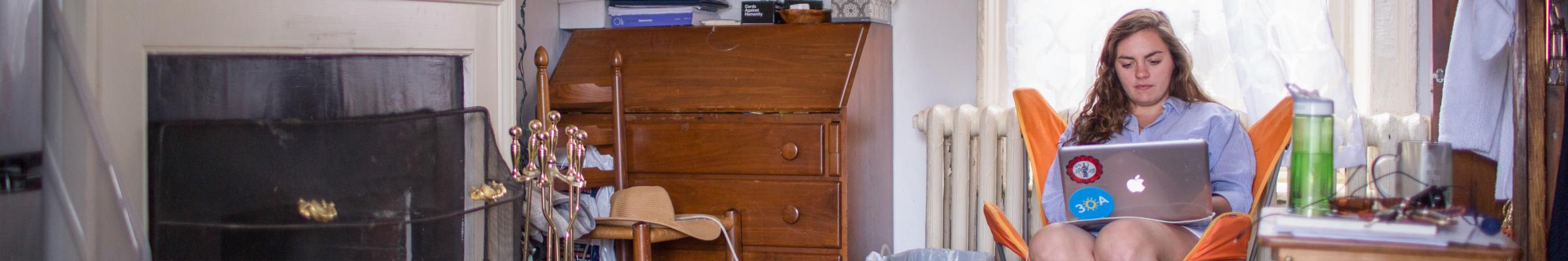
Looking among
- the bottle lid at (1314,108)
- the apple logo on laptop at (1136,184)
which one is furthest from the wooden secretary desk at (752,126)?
the bottle lid at (1314,108)

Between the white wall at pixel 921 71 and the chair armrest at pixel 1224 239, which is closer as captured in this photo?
the chair armrest at pixel 1224 239

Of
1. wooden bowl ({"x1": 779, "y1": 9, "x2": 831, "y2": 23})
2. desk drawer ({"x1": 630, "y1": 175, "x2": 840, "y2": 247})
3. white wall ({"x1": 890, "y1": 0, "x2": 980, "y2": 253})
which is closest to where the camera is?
desk drawer ({"x1": 630, "y1": 175, "x2": 840, "y2": 247})

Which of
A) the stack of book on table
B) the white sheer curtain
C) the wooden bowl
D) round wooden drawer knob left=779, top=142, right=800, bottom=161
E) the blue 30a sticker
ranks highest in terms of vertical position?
the wooden bowl

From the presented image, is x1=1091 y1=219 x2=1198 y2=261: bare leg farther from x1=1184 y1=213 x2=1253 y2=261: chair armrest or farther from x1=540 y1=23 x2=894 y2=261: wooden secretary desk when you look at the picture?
x1=540 y1=23 x2=894 y2=261: wooden secretary desk

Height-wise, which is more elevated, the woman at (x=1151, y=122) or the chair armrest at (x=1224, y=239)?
the woman at (x=1151, y=122)

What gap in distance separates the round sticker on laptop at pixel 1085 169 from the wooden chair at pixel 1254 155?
14 cm

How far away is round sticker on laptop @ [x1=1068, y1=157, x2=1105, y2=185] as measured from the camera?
2.02 m

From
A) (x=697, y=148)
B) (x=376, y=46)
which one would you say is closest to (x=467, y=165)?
(x=376, y=46)

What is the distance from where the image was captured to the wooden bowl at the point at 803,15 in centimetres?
246

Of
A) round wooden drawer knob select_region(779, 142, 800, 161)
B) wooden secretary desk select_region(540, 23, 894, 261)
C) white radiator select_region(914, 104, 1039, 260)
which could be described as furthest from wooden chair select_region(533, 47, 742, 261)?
white radiator select_region(914, 104, 1039, 260)

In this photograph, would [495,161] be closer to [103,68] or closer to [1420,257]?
[103,68]

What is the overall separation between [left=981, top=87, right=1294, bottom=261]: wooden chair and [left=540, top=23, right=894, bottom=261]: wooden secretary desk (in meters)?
0.35

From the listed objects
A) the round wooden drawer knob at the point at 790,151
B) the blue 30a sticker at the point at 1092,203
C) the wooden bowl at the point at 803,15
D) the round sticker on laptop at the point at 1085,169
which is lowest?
the blue 30a sticker at the point at 1092,203

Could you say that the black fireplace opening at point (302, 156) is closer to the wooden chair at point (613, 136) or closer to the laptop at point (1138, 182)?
the wooden chair at point (613, 136)
